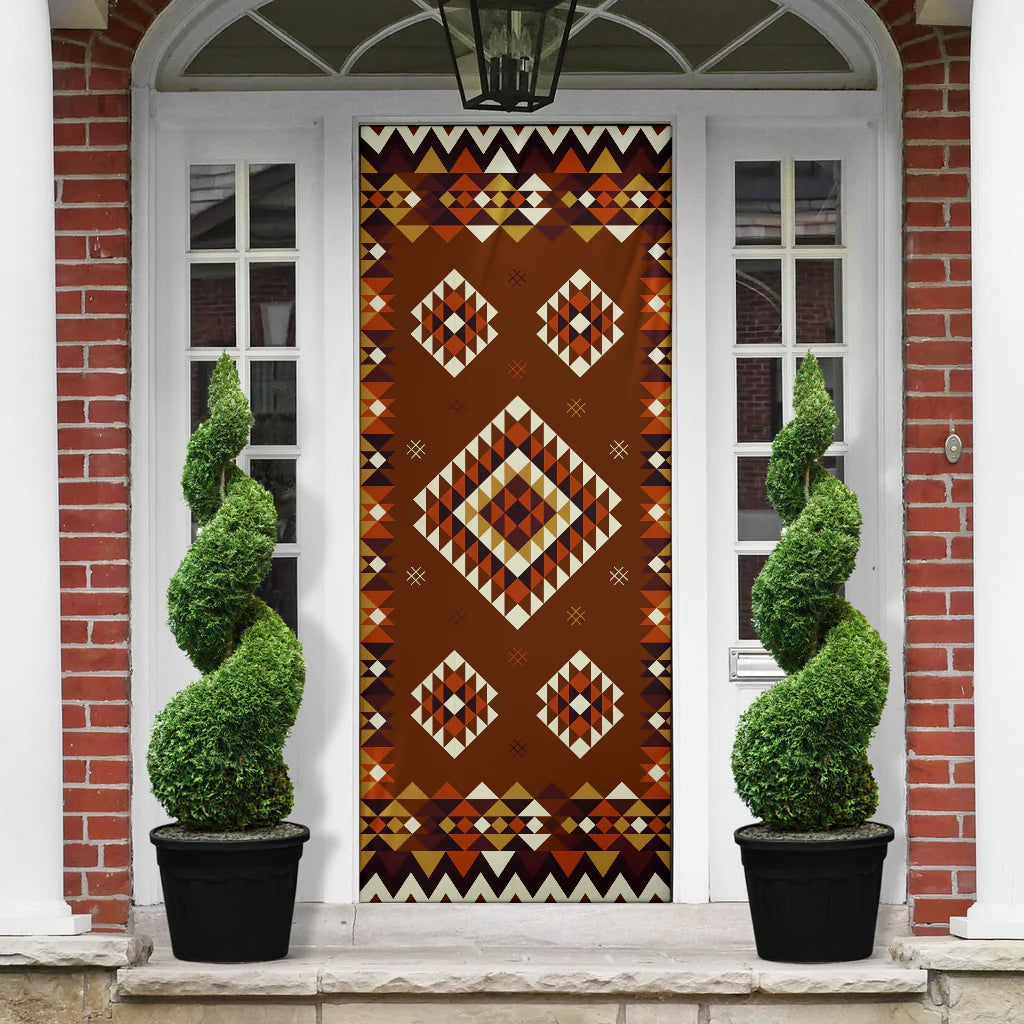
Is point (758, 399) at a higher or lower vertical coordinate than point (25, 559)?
higher

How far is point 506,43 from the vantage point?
3.61 meters

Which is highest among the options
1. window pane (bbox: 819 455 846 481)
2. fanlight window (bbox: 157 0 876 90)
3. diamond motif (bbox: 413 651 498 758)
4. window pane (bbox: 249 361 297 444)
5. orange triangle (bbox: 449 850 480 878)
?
fanlight window (bbox: 157 0 876 90)

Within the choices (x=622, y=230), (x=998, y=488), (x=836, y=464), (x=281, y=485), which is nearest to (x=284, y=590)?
(x=281, y=485)

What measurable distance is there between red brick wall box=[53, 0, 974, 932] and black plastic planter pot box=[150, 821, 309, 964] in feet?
1.63

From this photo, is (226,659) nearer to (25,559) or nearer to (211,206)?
(25,559)

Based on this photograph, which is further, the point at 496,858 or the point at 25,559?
the point at 496,858

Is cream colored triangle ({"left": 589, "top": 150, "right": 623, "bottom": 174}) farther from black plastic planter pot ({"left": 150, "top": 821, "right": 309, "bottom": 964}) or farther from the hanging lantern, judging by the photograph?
black plastic planter pot ({"left": 150, "top": 821, "right": 309, "bottom": 964})

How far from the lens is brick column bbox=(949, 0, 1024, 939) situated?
4.01 meters

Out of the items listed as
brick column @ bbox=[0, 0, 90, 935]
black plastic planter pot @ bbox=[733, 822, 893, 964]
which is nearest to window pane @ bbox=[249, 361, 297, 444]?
brick column @ bbox=[0, 0, 90, 935]

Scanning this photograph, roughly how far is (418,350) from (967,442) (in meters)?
1.88

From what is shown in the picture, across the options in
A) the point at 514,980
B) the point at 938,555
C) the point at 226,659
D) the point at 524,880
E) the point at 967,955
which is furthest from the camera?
the point at 524,880

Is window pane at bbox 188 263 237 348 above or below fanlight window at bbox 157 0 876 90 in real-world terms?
below

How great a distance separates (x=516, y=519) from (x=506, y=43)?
5.61 ft

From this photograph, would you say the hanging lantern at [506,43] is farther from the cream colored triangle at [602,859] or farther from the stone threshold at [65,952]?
the stone threshold at [65,952]
